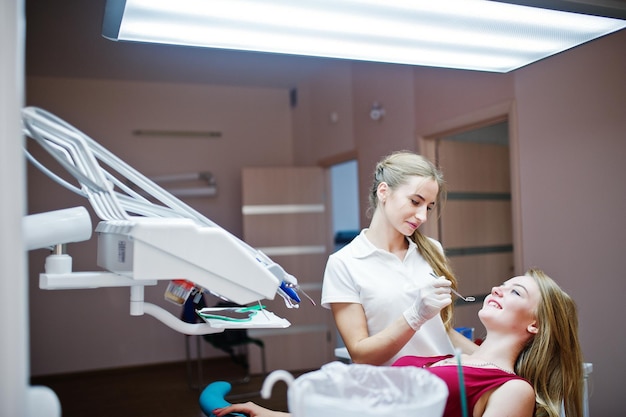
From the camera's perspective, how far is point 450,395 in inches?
53.5

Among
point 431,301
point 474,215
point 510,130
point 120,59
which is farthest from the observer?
point 120,59

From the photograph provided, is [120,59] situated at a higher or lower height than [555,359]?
higher

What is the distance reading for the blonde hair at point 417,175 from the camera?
1596mm

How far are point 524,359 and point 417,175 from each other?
0.57 metres

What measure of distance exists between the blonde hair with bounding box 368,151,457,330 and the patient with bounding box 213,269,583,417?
7.9 inches

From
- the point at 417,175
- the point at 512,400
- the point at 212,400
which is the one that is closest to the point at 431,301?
the point at 512,400

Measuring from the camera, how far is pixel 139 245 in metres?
1.05

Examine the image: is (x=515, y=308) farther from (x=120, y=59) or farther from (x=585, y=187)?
(x=120, y=59)

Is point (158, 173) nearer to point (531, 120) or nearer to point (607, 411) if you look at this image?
point (531, 120)

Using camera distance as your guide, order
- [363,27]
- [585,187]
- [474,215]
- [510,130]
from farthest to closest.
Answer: [474,215], [510,130], [585,187], [363,27]

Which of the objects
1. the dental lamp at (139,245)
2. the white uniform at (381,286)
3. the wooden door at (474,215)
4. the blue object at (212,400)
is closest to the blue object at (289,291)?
the dental lamp at (139,245)

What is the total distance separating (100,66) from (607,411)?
448 centimetres

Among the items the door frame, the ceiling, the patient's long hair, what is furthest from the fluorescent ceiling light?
the ceiling

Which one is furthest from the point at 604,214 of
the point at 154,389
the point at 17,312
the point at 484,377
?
the point at 154,389
